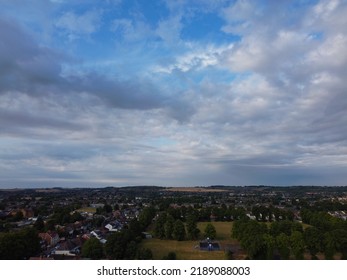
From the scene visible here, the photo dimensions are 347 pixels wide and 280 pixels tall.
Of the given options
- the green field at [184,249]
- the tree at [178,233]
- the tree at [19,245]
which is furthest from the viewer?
the tree at [178,233]

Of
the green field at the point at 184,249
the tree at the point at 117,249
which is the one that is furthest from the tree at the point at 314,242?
the tree at the point at 117,249

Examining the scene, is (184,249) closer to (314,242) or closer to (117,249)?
(117,249)

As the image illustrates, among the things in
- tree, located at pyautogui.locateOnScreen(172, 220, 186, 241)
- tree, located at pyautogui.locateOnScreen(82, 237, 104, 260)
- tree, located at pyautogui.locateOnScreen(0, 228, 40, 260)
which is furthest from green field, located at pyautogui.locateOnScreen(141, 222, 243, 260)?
tree, located at pyautogui.locateOnScreen(0, 228, 40, 260)

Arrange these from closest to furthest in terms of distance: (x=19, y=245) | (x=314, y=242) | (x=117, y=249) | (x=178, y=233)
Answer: (x=19, y=245)
(x=117, y=249)
(x=314, y=242)
(x=178, y=233)

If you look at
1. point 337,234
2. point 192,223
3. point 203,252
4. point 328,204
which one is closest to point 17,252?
point 203,252

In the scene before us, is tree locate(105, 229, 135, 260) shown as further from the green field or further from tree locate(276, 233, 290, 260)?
tree locate(276, 233, 290, 260)

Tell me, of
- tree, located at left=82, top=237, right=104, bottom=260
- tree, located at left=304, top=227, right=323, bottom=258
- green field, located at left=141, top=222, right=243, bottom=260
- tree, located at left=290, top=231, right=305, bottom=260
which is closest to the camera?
tree, located at left=82, top=237, right=104, bottom=260

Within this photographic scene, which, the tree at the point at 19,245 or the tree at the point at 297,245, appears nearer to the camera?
the tree at the point at 19,245

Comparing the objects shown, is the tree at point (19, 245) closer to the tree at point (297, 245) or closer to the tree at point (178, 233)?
the tree at point (178, 233)

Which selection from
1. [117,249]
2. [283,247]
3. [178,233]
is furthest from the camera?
[178,233]

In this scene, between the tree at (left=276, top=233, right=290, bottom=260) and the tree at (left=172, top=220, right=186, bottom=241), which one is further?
the tree at (left=172, top=220, right=186, bottom=241)

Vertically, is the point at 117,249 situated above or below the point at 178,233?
above

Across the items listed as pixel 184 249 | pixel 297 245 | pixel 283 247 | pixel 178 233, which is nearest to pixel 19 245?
pixel 184 249

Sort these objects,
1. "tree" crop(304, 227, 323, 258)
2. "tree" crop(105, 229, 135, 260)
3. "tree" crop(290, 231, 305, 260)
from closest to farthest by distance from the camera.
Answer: "tree" crop(105, 229, 135, 260) < "tree" crop(290, 231, 305, 260) < "tree" crop(304, 227, 323, 258)
